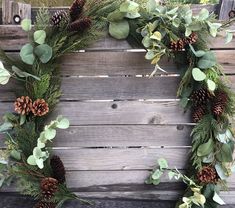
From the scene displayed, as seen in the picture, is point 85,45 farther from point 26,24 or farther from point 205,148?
point 205,148

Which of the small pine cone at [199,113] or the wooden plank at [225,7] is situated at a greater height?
the wooden plank at [225,7]

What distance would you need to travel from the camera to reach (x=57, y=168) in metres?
1.20

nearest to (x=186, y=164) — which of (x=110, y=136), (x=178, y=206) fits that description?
(x=178, y=206)

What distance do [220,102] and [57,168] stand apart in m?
0.58

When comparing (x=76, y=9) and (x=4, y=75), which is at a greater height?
(x=76, y=9)

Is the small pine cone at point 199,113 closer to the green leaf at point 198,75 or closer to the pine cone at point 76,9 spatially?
the green leaf at point 198,75

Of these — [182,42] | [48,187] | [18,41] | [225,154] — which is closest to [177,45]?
[182,42]

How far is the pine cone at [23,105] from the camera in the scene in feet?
3.66

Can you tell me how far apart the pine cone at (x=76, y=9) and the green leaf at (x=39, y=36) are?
106 mm

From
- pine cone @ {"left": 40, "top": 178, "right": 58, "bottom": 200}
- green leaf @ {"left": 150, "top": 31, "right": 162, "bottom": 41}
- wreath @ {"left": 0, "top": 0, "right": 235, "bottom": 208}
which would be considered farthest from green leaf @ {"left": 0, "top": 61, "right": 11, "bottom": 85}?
green leaf @ {"left": 150, "top": 31, "right": 162, "bottom": 41}

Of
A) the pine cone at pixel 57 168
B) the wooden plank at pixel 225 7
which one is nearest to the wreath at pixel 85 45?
the pine cone at pixel 57 168

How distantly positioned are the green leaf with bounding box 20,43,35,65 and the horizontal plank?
19 cm

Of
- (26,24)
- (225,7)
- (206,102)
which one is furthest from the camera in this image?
(225,7)

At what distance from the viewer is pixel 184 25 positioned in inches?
43.8
